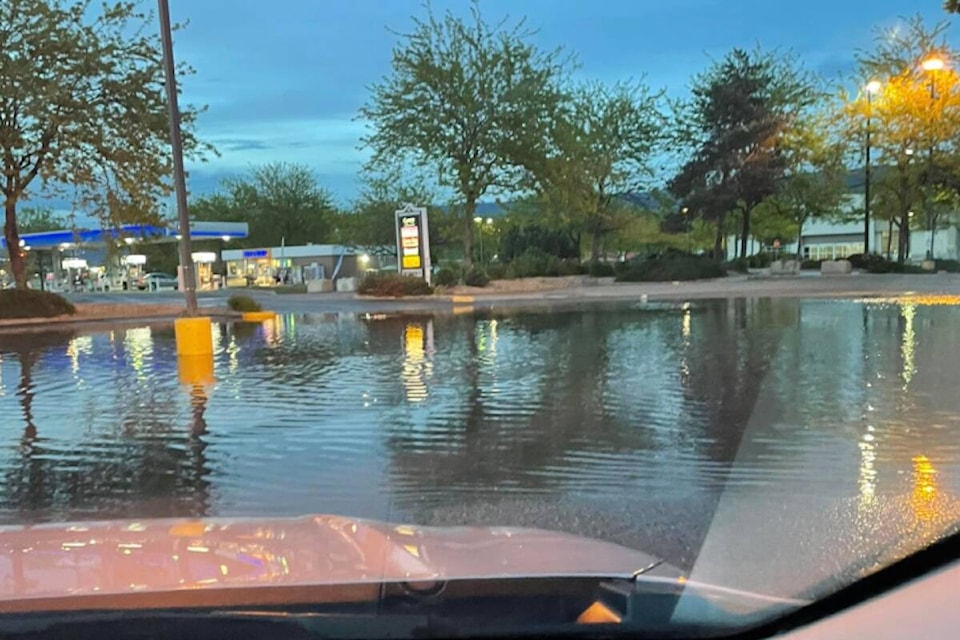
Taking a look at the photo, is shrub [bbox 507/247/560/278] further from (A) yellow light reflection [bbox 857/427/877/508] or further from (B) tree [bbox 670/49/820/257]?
(A) yellow light reflection [bbox 857/427/877/508]

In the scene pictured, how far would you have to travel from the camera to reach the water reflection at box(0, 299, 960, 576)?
6055mm

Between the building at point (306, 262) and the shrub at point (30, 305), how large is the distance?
3372 centimetres

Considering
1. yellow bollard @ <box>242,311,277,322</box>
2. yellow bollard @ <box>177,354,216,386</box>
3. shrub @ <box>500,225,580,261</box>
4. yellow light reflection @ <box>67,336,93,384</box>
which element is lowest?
yellow bollard @ <box>242,311,277,322</box>

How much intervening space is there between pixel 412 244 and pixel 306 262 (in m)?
31.5

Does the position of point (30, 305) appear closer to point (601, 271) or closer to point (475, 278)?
point (475, 278)

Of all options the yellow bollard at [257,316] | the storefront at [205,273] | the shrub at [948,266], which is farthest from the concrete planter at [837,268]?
the storefront at [205,273]

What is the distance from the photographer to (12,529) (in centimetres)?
380

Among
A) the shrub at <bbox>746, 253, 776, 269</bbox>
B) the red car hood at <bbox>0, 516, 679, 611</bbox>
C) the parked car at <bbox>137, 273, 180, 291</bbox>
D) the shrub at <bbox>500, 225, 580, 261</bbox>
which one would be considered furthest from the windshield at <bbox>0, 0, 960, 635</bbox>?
the parked car at <bbox>137, 273, 180, 291</bbox>

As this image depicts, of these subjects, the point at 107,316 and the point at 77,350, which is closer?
the point at 77,350

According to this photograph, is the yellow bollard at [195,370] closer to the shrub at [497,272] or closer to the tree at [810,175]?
the shrub at [497,272]

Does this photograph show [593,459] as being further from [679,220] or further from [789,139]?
[679,220]

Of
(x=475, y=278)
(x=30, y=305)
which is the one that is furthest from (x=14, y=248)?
(x=475, y=278)

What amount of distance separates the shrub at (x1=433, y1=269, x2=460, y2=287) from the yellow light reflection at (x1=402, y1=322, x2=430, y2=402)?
58.6ft

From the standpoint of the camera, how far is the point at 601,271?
4600 centimetres
